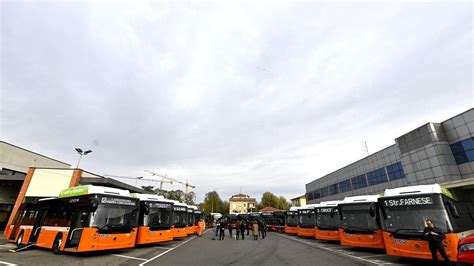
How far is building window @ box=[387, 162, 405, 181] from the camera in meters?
31.0

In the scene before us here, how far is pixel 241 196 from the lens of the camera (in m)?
123

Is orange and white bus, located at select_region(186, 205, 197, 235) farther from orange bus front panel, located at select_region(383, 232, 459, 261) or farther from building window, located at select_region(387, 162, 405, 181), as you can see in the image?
building window, located at select_region(387, 162, 405, 181)

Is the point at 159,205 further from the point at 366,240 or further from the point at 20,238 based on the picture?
the point at 366,240

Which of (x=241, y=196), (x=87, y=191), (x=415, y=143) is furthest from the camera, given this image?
(x=241, y=196)

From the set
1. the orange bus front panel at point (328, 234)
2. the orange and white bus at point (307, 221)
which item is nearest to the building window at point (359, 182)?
the orange and white bus at point (307, 221)

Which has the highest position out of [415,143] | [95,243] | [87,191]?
[415,143]

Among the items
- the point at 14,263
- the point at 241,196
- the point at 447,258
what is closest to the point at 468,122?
the point at 447,258

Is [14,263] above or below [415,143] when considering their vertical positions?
below

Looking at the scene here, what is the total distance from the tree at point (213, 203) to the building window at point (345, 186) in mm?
65610

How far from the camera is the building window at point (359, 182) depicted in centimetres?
3884

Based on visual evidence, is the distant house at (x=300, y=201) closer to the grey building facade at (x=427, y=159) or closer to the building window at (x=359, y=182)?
the building window at (x=359, y=182)

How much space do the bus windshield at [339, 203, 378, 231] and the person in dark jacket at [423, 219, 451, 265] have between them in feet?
15.3

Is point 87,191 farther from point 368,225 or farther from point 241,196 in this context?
point 241,196

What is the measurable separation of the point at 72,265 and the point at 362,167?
41.3m
